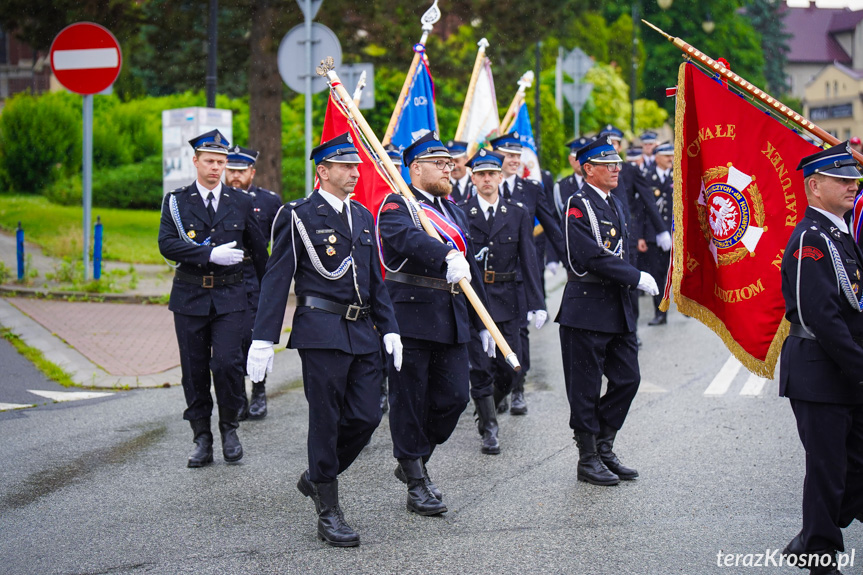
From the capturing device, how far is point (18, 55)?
46094mm

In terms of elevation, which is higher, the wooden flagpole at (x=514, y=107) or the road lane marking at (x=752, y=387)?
the wooden flagpole at (x=514, y=107)

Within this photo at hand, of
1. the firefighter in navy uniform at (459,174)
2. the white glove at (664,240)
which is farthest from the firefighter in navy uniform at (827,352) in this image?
the white glove at (664,240)

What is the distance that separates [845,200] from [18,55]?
46721 millimetres

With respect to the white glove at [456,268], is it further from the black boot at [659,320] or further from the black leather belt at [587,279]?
the black boot at [659,320]

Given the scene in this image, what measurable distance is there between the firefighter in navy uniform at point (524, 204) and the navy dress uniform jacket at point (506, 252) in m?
0.23

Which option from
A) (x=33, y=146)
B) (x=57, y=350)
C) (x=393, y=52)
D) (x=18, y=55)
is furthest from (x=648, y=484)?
(x=18, y=55)

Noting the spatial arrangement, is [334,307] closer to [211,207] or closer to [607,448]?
[211,207]

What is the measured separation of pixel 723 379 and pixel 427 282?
15.6 ft

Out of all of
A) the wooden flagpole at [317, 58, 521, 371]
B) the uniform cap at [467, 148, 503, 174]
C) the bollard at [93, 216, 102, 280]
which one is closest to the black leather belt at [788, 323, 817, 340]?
the wooden flagpole at [317, 58, 521, 371]

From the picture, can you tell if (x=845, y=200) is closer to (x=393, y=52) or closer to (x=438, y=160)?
(x=438, y=160)

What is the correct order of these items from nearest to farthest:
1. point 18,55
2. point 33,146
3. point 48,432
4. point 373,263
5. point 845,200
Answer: point 845,200, point 373,263, point 48,432, point 33,146, point 18,55

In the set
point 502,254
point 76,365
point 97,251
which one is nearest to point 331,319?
point 502,254

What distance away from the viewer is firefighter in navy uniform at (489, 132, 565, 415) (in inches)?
345

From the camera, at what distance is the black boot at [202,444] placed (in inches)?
278
